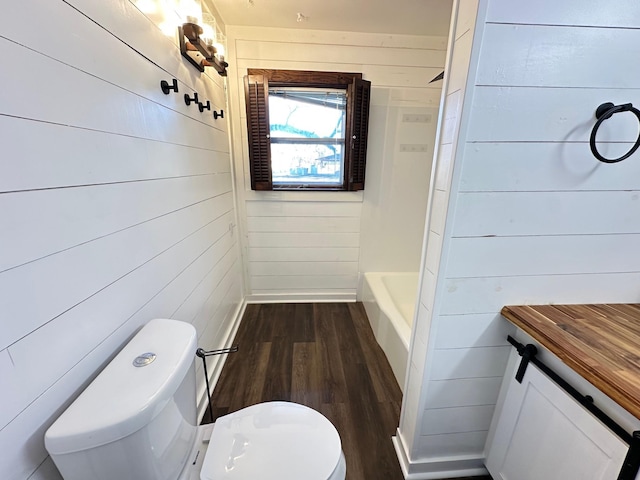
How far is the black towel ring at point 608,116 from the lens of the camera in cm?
77

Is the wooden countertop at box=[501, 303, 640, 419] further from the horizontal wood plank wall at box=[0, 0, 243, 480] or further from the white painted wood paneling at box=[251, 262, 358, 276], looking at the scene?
the white painted wood paneling at box=[251, 262, 358, 276]

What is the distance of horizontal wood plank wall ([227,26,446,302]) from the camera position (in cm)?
212

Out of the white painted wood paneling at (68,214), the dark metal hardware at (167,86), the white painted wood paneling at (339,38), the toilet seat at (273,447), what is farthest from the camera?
the white painted wood paneling at (339,38)

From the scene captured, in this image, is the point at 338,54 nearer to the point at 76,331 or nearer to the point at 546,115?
the point at 546,115

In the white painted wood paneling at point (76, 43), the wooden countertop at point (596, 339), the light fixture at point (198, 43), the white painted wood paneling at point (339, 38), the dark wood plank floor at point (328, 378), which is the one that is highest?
the white painted wood paneling at point (339, 38)

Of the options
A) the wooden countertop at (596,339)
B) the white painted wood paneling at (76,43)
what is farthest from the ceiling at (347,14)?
the wooden countertop at (596,339)

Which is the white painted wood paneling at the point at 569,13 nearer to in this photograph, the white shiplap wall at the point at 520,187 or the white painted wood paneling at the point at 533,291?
the white shiplap wall at the point at 520,187

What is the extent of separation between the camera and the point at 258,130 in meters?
2.18

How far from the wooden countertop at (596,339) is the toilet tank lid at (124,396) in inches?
43.6

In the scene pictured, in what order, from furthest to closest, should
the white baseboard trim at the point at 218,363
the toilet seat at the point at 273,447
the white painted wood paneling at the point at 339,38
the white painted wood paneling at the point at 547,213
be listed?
the white painted wood paneling at the point at 339,38, the white baseboard trim at the point at 218,363, the white painted wood paneling at the point at 547,213, the toilet seat at the point at 273,447

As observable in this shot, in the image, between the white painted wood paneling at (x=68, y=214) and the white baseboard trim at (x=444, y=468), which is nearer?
the white painted wood paneling at (x=68, y=214)

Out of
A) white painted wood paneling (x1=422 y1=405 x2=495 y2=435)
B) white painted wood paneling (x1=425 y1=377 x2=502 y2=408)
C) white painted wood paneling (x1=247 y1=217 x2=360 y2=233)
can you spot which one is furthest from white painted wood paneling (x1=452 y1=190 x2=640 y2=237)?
white painted wood paneling (x1=247 y1=217 x2=360 y2=233)

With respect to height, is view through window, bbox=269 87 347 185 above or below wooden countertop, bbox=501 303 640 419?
above

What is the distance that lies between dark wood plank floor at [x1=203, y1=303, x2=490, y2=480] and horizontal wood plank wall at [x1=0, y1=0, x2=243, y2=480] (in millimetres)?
746
